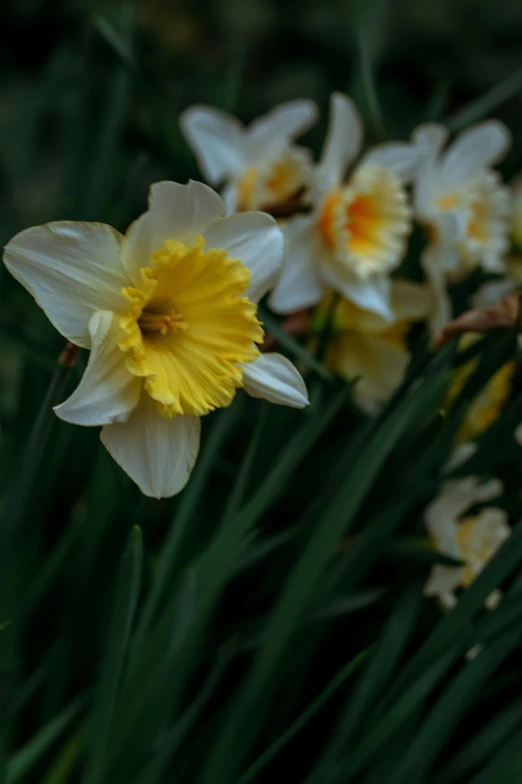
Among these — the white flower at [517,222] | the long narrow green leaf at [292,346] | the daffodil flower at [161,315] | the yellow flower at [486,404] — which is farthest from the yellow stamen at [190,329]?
the white flower at [517,222]

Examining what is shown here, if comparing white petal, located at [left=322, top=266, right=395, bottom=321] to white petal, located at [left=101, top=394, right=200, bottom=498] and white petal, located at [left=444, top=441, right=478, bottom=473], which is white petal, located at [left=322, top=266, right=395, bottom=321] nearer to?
white petal, located at [left=444, top=441, right=478, bottom=473]

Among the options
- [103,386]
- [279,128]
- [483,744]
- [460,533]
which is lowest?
[483,744]

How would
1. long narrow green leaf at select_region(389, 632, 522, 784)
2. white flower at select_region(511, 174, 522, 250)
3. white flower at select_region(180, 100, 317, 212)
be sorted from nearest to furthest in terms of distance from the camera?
1. long narrow green leaf at select_region(389, 632, 522, 784)
2. white flower at select_region(180, 100, 317, 212)
3. white flower at select_region(511, 174, 522, 250)

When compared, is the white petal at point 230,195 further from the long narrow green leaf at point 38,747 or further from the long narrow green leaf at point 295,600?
the long narrow green leaf at point 38,747

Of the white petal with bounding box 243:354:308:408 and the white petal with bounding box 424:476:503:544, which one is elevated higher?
the white petal with bounding box 243:354:308:408

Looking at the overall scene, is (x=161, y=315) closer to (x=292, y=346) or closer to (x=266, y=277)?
(x=266, y=277)

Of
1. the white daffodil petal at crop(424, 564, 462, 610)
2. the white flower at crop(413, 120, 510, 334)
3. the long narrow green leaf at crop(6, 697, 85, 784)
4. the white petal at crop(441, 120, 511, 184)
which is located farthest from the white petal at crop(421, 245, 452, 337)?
the long narrow green leaf at crop(6, 697, 85, 784)

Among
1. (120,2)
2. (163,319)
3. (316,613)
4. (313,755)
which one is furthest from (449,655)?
(120,2)

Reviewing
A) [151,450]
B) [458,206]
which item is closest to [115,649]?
[151,450]
